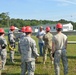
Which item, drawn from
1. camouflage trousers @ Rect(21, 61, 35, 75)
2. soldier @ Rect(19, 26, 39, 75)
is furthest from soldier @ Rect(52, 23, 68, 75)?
camouflage trousers @ Rect(21, 61, 35, 75)

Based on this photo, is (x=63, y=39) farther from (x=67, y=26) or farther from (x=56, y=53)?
(x=67, y=26)

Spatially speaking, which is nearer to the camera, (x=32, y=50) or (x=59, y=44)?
(x=32, y=50)

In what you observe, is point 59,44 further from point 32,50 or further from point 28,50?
point 28,50

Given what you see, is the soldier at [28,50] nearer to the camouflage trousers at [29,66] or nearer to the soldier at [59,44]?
the camouflage trousers at [29,66]

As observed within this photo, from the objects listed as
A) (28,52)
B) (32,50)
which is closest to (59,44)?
(32,50)

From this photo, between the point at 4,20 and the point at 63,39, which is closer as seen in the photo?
the point at 63,39

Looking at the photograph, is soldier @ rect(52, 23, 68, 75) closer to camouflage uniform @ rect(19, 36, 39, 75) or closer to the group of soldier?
Answer: the group of soldier

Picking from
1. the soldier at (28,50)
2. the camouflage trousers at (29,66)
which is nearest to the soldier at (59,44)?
the soldier at (28,50)

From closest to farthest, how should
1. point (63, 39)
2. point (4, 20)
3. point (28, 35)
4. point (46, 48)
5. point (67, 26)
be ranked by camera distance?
point (28, 35), point (63, 39), point (46, 48), point (67, 26), point (4, 20)

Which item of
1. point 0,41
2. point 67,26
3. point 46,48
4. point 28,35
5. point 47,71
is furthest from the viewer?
point 67,26

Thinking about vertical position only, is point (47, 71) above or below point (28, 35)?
below

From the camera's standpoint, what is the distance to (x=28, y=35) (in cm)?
840

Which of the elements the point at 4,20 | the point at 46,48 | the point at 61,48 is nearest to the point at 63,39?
the point at 61,48

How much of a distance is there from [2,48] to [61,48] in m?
2.33
